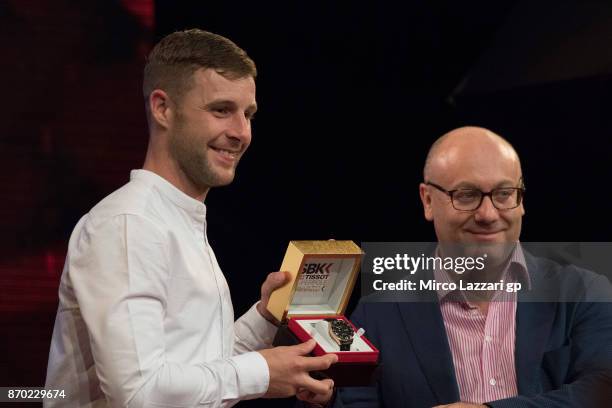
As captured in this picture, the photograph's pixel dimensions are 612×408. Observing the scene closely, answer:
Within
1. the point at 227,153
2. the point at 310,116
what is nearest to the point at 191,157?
the point at 227,153

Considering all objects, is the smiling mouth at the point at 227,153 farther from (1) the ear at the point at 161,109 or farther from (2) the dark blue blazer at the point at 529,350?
(2) the dark blue blazer at the point at 529,350

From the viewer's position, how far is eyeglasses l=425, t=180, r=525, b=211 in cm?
250

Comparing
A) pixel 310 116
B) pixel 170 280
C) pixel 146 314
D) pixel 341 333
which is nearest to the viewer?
pixel 146 314

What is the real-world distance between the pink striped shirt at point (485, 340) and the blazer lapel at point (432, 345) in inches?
1.6

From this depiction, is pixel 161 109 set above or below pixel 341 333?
above

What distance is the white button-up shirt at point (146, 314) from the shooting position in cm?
181

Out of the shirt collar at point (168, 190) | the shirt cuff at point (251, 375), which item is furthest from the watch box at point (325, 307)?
the shirt collar at point (168, 190)

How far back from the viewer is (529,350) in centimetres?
239

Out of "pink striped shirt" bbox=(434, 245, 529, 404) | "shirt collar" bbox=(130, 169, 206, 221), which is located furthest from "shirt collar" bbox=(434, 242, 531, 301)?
"shirt collar" bbox=(130, 169, 206, 221)

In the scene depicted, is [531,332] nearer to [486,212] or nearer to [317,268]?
[486,212]

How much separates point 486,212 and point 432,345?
411 millimetres

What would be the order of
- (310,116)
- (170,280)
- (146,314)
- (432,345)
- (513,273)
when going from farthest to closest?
1. (310,116)
2. (513,273)
3. (432,345)
4. (170,280)
5. (146,314)

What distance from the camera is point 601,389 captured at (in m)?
2.27

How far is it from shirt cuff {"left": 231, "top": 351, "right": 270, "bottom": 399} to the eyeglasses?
33.7 inches
